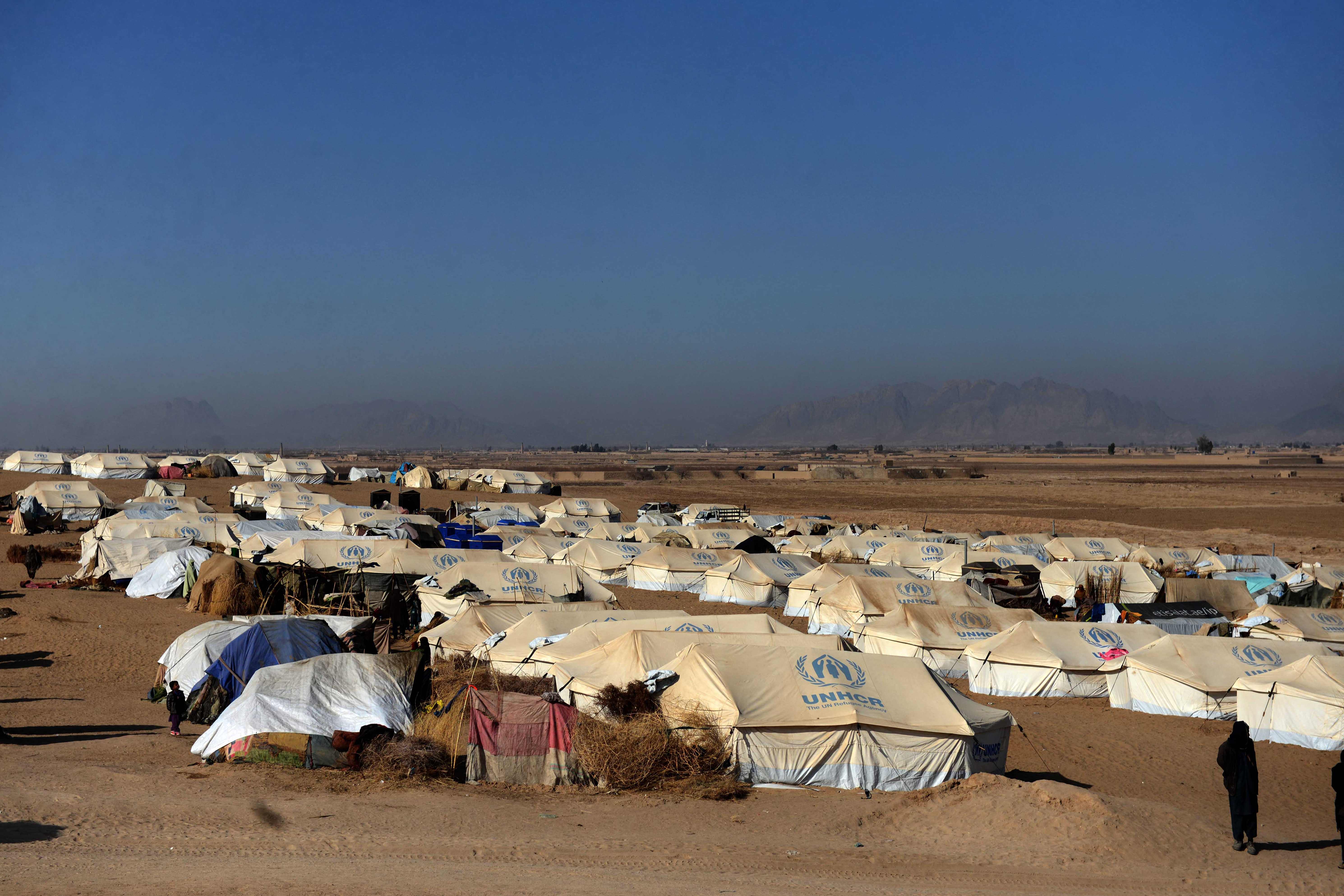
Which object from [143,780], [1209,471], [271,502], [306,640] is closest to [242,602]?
[306,640]

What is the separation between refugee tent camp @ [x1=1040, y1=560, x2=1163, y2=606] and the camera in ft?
124

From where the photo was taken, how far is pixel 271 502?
204 feet

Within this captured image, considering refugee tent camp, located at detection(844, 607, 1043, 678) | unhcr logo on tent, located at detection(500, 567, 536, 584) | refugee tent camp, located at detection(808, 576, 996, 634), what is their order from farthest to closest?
unhcr logo on tent, located at detection(500, 567, 536, 584) → refugee tent camp, located at detection(808, 576, 996, 634) → refugee tent camp, located at detection(844, 607, 1043, 678)

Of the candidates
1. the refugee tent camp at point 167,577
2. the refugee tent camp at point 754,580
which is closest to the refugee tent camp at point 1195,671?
the refugee tent camp at point 754,580

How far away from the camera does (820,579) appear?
36.7 m

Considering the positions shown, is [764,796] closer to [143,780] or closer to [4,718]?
[143,780]

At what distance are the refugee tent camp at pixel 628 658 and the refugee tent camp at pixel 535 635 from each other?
3.49ft

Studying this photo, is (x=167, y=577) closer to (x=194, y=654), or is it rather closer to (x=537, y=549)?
(x=537, y=549)

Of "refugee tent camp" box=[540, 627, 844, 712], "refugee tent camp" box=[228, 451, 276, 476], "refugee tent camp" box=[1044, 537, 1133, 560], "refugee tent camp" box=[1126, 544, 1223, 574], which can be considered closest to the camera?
"refugee tent camp" box=[540, 627, 844, 712]

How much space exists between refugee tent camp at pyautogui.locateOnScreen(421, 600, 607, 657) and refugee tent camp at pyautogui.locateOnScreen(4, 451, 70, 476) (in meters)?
72.3

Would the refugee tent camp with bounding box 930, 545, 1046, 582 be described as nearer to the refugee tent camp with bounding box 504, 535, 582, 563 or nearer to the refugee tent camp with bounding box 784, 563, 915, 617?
the refugee tent camp with bounding box 784, 563, 915, 617

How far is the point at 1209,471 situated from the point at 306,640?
146 metres

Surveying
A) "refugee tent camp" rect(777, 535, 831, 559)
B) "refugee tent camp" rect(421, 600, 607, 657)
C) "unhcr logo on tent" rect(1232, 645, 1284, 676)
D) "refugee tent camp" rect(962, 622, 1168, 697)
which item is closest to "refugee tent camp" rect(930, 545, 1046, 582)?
"refugee tent camp" rect(777, 535, 831, 559)

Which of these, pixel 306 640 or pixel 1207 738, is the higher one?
pixel 306 640
